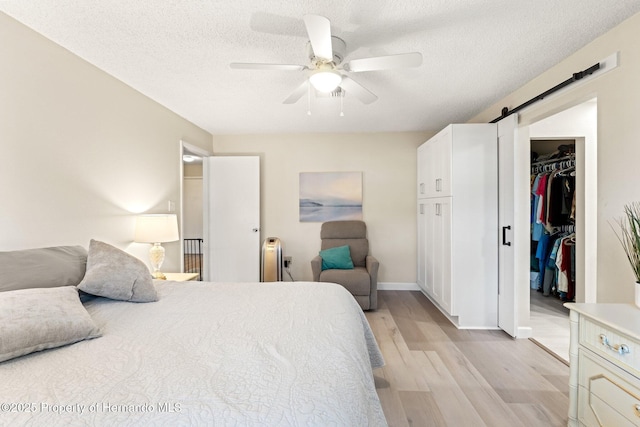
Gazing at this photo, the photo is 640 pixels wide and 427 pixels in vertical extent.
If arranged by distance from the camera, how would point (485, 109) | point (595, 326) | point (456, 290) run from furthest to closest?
point (485, 109), point (456, 290), point (595, 326)

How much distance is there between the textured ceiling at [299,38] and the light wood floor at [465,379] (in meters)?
2.31

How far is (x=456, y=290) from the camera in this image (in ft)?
9.84

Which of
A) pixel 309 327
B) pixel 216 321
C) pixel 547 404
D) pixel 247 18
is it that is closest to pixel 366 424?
pixel 309 327

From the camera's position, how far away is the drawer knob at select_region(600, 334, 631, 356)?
1281 millimetres

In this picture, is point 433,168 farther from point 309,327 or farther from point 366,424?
point 366,424

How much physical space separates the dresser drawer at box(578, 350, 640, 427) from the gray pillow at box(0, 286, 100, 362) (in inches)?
93.2

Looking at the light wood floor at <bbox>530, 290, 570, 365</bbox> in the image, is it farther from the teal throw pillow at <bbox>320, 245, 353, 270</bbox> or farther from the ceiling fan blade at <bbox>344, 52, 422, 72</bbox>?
the ceiling fan blade at <bbox>344, 52, 422, 72</bbox>

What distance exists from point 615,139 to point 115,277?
3148 millimetres

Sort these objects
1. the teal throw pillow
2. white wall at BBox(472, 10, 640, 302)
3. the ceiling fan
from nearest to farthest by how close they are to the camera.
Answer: the ceiling fan, white wall at BBox(472, 10, 640, 302), the teal throw pillow

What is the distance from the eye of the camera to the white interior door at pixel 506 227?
2734 millimetres

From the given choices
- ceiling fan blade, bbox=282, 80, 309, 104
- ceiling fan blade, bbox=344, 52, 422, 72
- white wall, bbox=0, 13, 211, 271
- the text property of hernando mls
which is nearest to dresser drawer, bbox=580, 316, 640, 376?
ceiling fan blade, bbox=344, 52, 422, 72

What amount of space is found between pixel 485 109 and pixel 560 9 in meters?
1.79

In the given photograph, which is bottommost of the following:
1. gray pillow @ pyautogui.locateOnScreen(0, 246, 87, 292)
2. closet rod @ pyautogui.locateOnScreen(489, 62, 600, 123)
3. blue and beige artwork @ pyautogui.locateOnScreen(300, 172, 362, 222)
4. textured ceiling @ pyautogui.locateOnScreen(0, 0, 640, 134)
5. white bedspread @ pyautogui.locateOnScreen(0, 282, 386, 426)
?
white bedspread @ pyautogui.locateOnScreen(0, 282, 386, 426)

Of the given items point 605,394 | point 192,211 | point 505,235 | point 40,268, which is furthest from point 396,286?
point 192,211
